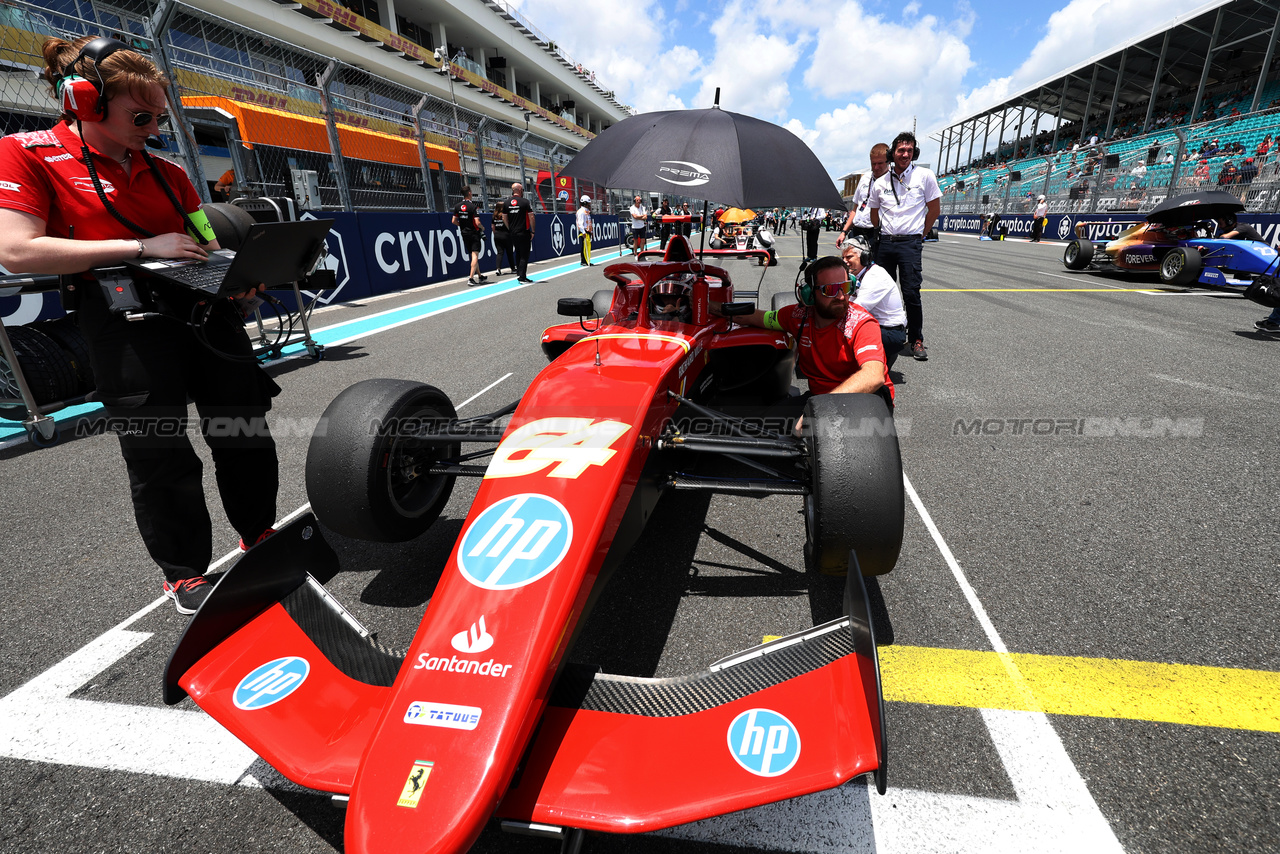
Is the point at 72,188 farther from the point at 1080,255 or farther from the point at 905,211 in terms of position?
the point at 1080,255

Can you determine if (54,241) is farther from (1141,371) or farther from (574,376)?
(1141,371)

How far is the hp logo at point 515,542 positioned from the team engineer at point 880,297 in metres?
3.34

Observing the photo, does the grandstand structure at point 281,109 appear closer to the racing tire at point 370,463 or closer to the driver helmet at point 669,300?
the racing tire at point 370,463

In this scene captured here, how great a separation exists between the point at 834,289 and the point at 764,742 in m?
2.28

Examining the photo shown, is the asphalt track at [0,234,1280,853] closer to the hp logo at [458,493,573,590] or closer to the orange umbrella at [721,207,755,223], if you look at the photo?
the hp logo at [458,493,573,590]

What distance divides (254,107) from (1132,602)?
46.3 feet

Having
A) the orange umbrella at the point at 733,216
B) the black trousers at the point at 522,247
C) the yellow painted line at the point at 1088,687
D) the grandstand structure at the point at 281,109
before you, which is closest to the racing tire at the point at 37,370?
the grandstand structure at the point at 281,109

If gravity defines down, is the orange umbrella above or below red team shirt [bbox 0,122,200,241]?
above

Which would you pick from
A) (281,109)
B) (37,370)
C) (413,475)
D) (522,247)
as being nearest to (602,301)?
(413,475)

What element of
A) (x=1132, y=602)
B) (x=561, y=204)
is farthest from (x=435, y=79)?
(x=1132, y=602)

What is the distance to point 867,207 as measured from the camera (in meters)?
5.83

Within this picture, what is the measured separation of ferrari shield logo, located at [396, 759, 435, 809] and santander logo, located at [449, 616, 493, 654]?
262 millimetres

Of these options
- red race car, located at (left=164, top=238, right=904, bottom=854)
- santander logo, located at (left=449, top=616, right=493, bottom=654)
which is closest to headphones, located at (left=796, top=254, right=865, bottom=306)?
red race car, located at (left=164, top=238, right=904, bottom=854)

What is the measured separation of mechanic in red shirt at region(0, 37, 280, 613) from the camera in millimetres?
1765
